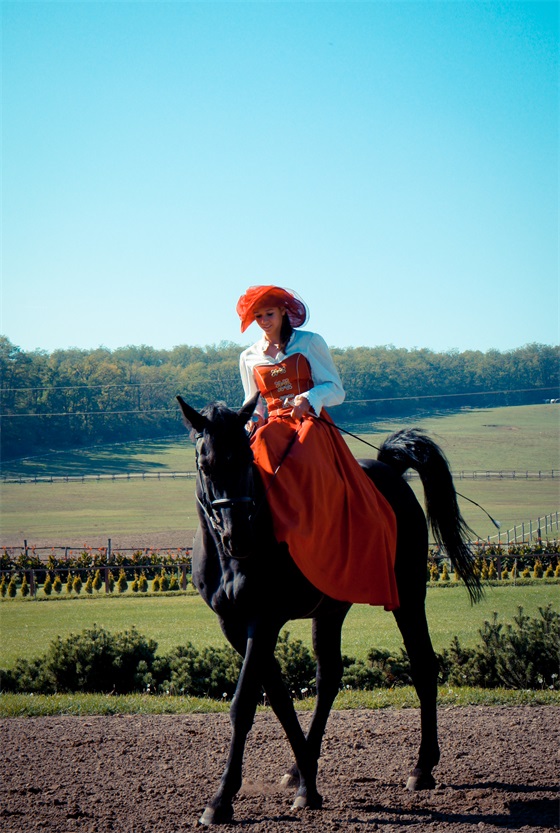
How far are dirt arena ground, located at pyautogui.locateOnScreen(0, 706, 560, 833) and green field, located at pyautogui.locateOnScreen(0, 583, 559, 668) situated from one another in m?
7.19

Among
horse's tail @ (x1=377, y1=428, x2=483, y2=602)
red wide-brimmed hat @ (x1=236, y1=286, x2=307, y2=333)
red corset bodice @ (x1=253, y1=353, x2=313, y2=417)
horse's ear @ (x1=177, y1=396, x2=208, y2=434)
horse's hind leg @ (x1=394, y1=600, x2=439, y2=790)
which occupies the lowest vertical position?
horse's hind leg @ (x1=394, y1=600, x2=439, y2=790)

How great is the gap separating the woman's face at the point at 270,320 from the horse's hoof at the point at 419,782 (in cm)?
286

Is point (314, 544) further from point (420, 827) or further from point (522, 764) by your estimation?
point (522, 764)

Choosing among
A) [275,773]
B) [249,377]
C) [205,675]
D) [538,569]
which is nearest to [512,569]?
[538,569]

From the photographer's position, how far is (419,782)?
5.30 meters

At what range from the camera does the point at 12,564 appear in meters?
30.6

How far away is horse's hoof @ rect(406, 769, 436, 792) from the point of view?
5.29 meters

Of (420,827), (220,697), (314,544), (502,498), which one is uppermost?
(314,544)

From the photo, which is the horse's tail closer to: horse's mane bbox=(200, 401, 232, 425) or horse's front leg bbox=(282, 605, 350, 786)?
horse's front leg bbox=(282, 605, 350, 786)

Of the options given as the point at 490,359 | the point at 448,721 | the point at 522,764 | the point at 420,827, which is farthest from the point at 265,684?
the point at 490,359

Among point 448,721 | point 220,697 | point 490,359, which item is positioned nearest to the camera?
point 448,721

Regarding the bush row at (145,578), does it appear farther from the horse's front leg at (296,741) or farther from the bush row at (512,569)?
the horse's front leg at (296,741)

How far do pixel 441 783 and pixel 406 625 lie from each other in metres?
1.00

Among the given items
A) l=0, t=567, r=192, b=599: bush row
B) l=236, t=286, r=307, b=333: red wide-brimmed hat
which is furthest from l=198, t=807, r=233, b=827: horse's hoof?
l=0, t=567, r=192, b=599: bush row
